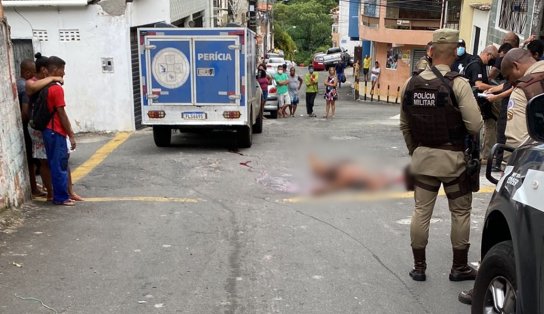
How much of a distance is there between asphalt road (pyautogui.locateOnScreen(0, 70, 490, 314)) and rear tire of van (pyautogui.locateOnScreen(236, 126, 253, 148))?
8.18 ft

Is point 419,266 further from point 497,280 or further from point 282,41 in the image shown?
point 282,41

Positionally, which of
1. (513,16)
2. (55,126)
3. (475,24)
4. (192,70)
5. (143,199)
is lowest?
(143,199)

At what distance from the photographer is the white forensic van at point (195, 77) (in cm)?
1037

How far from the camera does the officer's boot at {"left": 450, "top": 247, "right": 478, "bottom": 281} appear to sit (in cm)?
452

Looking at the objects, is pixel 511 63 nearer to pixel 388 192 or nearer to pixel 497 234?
pixel 497 234

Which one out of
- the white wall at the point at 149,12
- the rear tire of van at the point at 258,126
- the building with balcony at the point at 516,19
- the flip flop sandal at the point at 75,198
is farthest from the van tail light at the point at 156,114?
the building with balcony at the point at 516,19

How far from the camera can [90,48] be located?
13.1 metres

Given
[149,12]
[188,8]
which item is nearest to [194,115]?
[149,12]

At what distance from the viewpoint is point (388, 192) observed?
22.7 ft

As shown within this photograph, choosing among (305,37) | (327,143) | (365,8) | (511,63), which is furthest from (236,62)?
(305,37)

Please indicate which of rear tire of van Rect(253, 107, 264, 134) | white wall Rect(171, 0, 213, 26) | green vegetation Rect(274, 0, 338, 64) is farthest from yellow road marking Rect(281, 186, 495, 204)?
green vegetation Rect(274, 0, 338, 64)

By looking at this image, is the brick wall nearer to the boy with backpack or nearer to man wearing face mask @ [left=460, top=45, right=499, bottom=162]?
the boy with backpack

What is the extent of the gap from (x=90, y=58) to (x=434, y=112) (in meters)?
10.6

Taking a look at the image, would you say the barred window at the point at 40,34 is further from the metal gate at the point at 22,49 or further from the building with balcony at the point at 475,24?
the building with balcony at the point at 475,24
